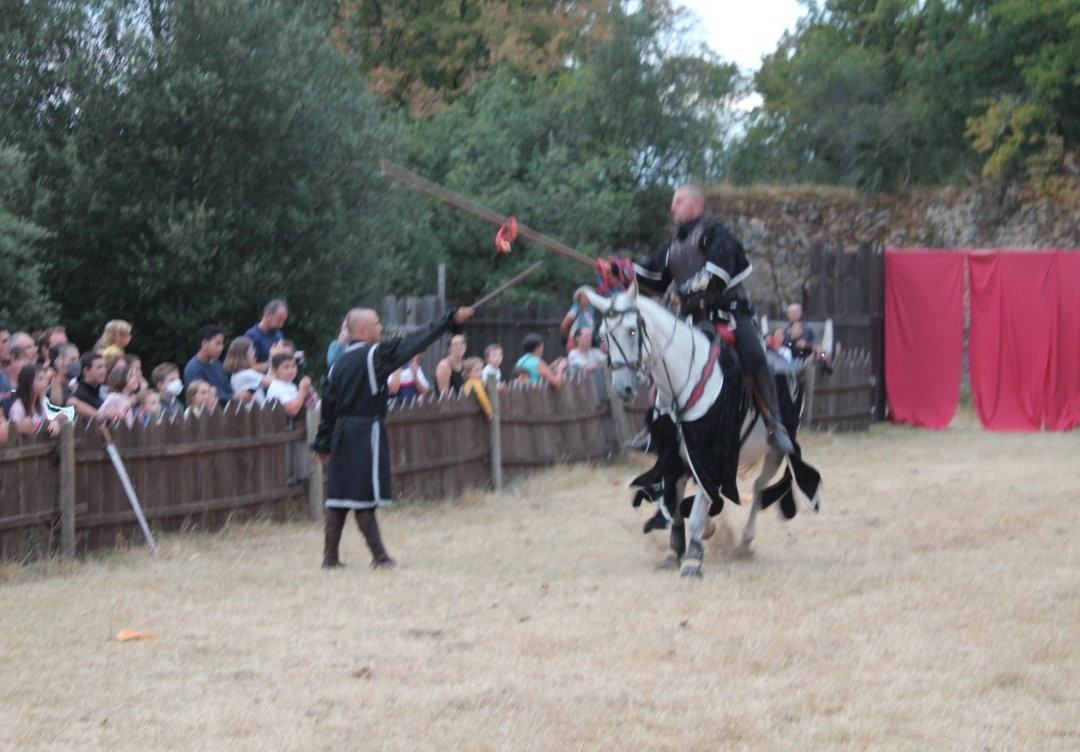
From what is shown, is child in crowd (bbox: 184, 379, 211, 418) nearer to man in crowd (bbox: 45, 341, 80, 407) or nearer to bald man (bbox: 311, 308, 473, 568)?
man in crowd (bbox: 45, 341, 80, 407)

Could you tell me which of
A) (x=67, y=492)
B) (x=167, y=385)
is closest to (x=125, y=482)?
(x=67, y=492)

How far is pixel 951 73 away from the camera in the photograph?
95.0 feet

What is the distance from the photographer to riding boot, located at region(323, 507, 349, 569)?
31.1 ft

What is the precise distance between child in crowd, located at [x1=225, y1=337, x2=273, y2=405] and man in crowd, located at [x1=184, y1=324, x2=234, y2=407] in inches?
3.5

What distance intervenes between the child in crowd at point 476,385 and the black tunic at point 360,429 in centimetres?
408

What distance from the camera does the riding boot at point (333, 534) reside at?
31.1ft

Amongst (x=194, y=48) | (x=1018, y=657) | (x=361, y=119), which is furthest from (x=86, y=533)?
(x=361, y=119)

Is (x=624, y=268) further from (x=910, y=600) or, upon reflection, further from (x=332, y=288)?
(x=332, y=288)

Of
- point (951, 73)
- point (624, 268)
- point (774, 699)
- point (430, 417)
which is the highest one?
point (951, 73)

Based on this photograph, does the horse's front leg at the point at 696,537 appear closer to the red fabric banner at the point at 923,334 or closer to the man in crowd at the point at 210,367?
the man in crowd at the point at 210,367

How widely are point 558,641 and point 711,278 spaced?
9.53ft

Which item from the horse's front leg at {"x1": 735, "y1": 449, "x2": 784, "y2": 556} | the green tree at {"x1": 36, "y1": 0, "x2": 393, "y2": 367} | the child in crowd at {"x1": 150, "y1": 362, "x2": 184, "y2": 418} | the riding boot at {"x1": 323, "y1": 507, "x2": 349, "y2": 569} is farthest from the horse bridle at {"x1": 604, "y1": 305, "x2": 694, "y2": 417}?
the green tree at {"x1": 36, "y1": 0, "x2": 393, "y2": 367}

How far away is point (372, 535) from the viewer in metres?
9.57

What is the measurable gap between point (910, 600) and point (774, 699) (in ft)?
7.78
